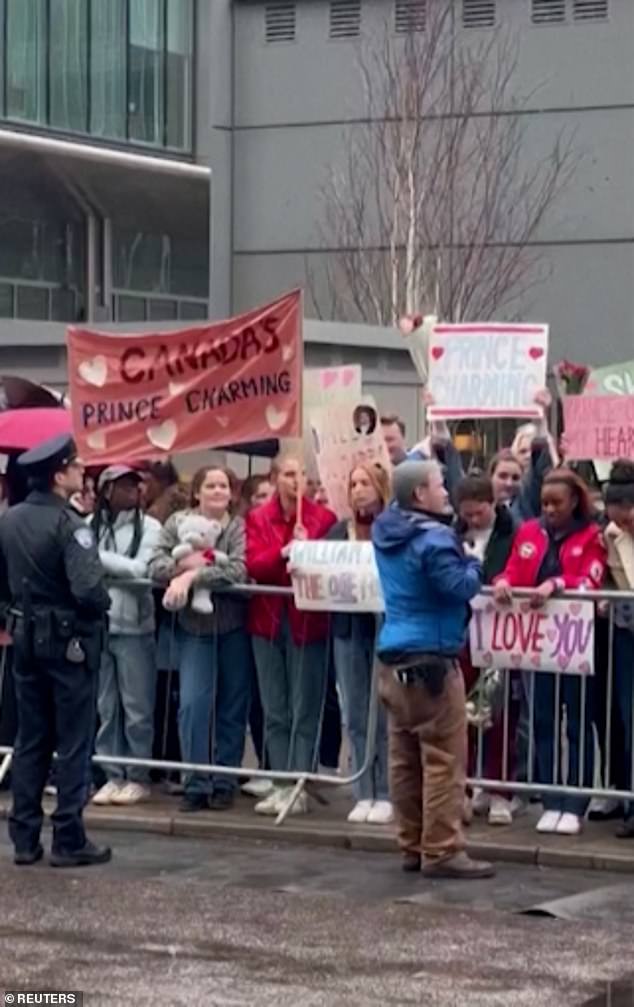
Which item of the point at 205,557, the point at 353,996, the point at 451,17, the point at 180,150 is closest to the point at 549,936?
the point at 353,996

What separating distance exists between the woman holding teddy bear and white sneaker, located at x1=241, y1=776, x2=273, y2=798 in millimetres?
180

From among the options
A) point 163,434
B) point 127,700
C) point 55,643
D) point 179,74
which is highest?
point 179,74

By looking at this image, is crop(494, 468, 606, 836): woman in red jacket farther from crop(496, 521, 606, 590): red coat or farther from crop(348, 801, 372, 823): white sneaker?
crop(348, 801, 372, 823): white sneaker

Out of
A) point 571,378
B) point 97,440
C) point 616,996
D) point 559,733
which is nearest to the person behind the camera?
point 616,996

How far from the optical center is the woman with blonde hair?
11.4 metres

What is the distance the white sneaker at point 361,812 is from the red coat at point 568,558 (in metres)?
1.37

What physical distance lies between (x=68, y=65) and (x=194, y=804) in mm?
26613

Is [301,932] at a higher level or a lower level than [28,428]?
lower

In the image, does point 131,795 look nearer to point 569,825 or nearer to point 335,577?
point 335,577

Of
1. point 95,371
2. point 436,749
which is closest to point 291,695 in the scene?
point 436,749

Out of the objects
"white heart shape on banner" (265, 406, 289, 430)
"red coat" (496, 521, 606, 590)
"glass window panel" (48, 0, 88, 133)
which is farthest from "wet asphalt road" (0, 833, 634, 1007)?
"glass window panel" (48, 0, 88, 133)

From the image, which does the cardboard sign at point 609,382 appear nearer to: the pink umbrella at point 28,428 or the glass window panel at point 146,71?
the pink umbrella at point 28,428

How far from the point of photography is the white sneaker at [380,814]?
37.1 feet

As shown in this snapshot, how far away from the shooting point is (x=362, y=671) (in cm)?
1148
